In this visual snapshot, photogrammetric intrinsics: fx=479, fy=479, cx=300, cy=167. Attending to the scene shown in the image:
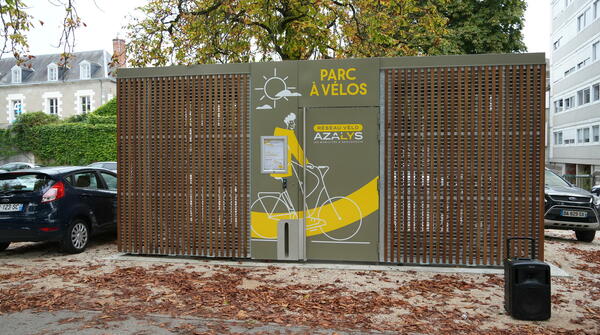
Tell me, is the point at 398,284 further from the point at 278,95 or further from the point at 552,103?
the point at 552,103

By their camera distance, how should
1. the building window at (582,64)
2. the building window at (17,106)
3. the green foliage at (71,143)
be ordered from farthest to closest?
the building window at (17,106), the building window at (582,64), the green foliage at (71,143)

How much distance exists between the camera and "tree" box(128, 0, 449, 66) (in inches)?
503

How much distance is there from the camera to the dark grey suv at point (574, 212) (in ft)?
33.5

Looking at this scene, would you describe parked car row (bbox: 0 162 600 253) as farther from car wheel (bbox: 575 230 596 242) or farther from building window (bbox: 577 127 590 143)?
building window (bbox: 577 127 590 143)

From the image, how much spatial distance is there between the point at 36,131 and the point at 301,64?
32.7m

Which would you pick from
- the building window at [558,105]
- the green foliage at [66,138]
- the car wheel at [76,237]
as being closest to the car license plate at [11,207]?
the car wheel at [76,237]

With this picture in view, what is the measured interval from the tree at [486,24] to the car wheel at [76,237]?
708 inches

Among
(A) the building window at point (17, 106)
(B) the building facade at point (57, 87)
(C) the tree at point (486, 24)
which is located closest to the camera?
(C) the tree at point (486, 24)

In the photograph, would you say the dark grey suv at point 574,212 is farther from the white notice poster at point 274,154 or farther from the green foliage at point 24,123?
the green foliage at point 24,123

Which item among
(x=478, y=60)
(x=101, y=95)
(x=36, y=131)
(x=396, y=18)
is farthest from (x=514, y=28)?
(x=101, y=95)

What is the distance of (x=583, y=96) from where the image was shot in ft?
111

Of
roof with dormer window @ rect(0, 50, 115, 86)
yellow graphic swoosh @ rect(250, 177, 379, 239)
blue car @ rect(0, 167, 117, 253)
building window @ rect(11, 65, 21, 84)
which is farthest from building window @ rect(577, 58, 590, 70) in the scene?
building window @ rect(11, 65, 21, 84)

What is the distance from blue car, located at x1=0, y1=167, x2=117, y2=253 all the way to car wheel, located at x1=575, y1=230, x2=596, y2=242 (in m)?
10.2

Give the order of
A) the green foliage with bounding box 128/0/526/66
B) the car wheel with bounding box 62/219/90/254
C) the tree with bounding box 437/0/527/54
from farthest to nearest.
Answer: the tree with bounding box 437/0/527/54 → the green foliage with bounding box 128/0/526/66 → the car wheel with bounding box 62/219/90/254
